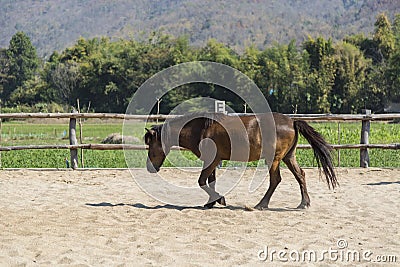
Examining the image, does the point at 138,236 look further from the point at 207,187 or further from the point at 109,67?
the point at 109,67

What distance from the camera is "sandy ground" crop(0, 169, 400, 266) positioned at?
439cm

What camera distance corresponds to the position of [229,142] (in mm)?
6570

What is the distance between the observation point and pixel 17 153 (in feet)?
43.9

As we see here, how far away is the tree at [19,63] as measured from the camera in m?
63.3

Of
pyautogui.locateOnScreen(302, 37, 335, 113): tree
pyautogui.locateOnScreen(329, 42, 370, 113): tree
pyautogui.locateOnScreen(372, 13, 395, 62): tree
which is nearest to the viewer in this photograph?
pyautogui.locateOnScreen(302, 37, 335, 113): tree

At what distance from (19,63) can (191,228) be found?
6707cm

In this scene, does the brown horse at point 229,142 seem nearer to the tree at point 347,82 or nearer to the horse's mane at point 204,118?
the horse's mane at point 204,118

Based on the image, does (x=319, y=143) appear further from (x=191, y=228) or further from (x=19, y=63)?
(x=19, y=63)

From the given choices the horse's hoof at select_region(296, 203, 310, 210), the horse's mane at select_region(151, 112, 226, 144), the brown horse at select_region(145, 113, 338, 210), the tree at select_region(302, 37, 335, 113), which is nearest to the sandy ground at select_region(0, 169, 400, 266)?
the horse's hoof at select_region(296, 203, 310, 210)

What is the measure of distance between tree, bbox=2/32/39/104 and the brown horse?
57090mm

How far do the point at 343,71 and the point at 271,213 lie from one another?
32.7 m

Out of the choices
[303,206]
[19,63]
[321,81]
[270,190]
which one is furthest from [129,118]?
[19,63]

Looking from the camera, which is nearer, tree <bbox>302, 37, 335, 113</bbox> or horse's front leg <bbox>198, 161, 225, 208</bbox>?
horse's front leg <bbox>198, 161, 225, 208</bbox>

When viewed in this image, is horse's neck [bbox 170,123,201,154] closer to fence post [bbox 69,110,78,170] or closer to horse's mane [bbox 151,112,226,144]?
horse's mane [bbox 151,112,226,144]
